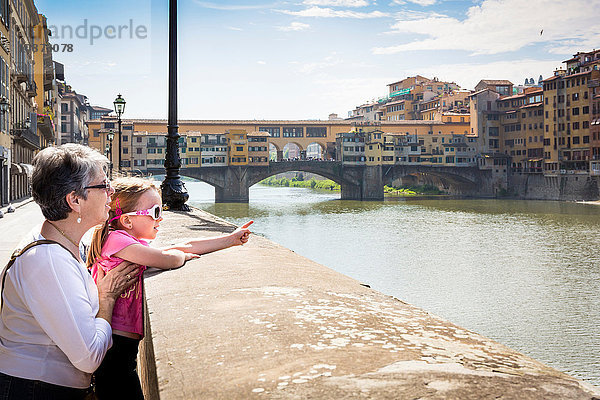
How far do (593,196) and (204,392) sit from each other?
4905cm

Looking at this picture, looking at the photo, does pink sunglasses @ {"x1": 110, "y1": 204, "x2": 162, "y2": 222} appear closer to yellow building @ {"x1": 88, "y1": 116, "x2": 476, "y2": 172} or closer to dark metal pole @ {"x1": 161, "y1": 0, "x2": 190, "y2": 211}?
dark metal pole @ {"x1": 161, "y1": 0, "x2": 190, "y2": 211}

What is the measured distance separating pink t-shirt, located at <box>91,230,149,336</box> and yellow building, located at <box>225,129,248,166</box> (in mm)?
51458

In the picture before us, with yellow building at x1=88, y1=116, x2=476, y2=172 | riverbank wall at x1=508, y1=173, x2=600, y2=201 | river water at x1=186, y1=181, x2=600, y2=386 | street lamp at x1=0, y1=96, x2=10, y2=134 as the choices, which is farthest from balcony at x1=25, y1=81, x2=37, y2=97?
riverbank wall at x1=508, y1=173, x2=600, y2=201

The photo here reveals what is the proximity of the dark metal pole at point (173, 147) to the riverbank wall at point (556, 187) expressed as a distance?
43.0 metres

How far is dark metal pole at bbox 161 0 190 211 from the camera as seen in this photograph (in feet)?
26.7

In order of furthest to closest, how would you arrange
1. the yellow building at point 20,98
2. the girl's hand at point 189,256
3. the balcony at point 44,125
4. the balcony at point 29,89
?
the balcony at point 44,125 < the balcony at point 29,89 < the yellow building at point 20,98 < the girl's hand at point 189,256

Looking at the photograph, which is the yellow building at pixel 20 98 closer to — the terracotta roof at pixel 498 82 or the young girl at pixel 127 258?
the young girl at pixel 127 258

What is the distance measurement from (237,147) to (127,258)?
52.1 metres

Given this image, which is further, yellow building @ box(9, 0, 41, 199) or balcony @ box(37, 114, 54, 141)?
balcony @ box(37, 114, 54, 141)

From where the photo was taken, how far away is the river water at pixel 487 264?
39.0 feet

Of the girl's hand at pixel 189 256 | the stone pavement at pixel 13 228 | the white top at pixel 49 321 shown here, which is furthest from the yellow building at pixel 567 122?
the white top at pixel 49 321

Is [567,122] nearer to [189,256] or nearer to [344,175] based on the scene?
[344,175]

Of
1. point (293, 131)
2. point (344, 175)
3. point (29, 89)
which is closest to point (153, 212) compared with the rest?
point (29, 89)

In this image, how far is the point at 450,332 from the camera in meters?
1.71
